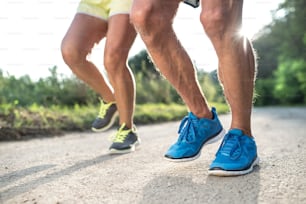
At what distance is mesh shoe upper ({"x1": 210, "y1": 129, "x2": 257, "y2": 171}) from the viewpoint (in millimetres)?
1812

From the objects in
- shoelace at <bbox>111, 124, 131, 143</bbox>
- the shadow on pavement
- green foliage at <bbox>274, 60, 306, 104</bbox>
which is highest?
shoelace at <bbox>111, 124, 131, 143</bbox>

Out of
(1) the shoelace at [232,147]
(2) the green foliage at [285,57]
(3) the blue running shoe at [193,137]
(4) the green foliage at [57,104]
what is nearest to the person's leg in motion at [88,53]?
(4) the green foliage at [57,104]

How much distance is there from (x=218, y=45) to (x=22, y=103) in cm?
510

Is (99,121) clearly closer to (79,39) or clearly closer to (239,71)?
(79,39)

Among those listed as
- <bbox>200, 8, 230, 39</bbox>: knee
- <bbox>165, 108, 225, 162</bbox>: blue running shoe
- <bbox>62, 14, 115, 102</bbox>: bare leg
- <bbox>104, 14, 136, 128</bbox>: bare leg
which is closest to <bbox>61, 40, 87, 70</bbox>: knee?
<bbox>62, 14, 115, 102</bbox>: bare leg

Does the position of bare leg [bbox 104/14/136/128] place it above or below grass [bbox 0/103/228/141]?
above

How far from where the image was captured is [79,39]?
2.87 meters

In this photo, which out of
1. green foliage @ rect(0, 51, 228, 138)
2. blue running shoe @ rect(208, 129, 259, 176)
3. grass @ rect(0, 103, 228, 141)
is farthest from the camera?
green foliage @ rect(0, 51, 228, 138)

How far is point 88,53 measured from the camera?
3.03 metres

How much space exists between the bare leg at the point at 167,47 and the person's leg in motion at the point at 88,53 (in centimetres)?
88

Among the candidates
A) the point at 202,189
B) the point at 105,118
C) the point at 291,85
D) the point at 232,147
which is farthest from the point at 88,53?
the point at 291,85

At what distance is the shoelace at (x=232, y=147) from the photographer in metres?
1.85

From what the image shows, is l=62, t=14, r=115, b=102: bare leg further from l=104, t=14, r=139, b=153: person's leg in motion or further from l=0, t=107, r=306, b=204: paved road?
l=0, t=107, r=306, b=204: paved road

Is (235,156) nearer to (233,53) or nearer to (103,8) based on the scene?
(233,53)
